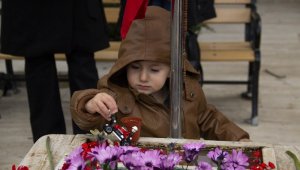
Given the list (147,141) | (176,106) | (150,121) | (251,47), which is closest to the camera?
(176,106)

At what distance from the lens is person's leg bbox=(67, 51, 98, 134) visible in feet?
10.4

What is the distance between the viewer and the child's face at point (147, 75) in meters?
2.01

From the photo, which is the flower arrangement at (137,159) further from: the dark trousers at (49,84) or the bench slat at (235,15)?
the bench slat at (235,15)

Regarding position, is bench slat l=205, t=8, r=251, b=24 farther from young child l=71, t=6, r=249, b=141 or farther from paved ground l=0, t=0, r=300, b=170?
young child l=71, t=6, r=249, b=141

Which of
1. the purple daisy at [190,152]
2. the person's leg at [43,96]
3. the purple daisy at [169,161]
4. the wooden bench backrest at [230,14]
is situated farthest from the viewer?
the wooden bench backrest at [230,14]

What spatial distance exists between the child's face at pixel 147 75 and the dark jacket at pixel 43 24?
1.08 meters

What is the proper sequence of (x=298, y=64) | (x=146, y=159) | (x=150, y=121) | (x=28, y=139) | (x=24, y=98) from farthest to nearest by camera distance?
(x=298, y=64), (x=24, y=98), (x=28, y=139), (x=150, y=121), (x=146, y=159)

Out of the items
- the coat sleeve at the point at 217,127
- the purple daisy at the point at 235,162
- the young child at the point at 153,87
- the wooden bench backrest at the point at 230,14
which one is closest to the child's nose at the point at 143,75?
the young child at the point at 153,87

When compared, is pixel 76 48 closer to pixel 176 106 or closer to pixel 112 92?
pixel 112 92

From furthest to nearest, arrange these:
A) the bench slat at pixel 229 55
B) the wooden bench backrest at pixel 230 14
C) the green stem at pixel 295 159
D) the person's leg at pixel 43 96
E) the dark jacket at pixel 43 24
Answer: the wooden bench backrest at pixel 230 14, the bench slat at pixel 229 55, the person's leg at pixel 43 96, the dark jacket at pixel 43 24, the green stem at pixel 295 159

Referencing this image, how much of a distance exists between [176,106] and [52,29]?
175 cm

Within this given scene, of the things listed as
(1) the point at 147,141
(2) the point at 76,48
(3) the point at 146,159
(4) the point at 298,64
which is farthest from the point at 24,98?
(3) the point at 146,159

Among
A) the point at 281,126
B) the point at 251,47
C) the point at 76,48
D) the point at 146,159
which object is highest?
the point at 146,159

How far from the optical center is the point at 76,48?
10.2 ft
